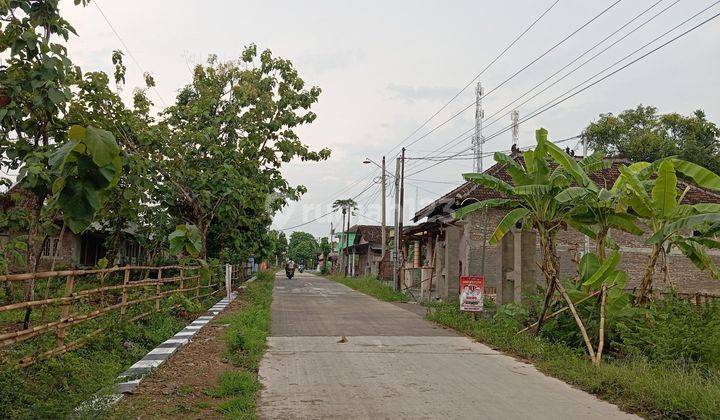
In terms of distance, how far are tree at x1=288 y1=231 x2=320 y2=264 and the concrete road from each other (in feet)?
322

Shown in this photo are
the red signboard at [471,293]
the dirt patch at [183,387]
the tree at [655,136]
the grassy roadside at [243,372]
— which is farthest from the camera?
the tree at [655,136]

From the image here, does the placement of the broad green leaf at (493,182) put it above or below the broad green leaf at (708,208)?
above

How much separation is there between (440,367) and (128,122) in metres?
9.03

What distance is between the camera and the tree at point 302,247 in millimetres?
110312

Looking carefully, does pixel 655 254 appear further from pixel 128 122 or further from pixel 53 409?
pixel 128 122

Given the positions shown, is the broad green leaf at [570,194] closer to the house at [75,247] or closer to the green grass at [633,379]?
the green grass at [633,379]

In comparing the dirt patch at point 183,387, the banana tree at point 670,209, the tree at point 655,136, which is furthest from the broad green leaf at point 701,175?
the tree at point 655,136

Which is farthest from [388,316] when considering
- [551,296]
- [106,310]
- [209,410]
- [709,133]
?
[709,133]

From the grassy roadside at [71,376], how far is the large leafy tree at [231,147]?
8.08m

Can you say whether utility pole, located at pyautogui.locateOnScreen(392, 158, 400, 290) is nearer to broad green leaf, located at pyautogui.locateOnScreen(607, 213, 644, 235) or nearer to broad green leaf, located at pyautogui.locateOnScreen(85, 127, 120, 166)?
broad green leaf, located at pyautogui.locateOnScreen(607, 213, 644, 235)

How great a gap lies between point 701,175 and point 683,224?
3.13ft

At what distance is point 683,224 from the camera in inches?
359

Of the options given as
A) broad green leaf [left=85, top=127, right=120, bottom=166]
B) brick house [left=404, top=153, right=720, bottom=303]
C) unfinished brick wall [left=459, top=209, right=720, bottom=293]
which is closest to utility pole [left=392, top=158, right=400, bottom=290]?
→ brick house [left=404, top=153, right=720, bottom=303]

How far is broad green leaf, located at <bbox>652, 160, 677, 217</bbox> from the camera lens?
30.8 ft
